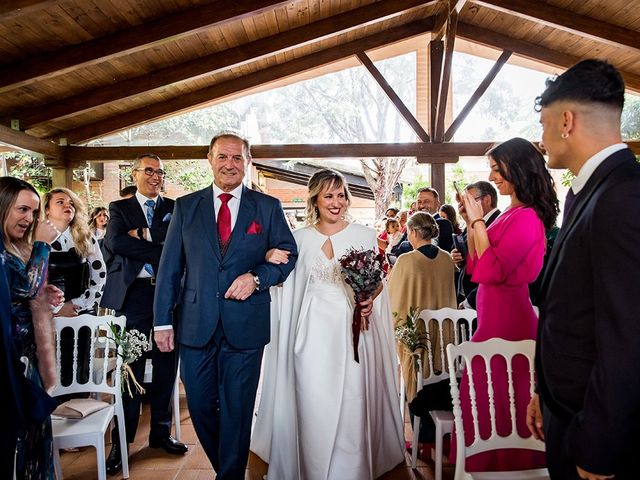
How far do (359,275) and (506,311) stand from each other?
765mm

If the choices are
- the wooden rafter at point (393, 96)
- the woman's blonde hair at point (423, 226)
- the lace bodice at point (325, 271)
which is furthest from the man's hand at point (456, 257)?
the wooden rafter at point (393, 96)

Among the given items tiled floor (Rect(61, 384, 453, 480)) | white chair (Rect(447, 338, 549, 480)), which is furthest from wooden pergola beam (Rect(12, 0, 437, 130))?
white chair (Rect(447, 338, 549, 480))

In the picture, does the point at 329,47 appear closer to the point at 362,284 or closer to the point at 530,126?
the point at 530,126

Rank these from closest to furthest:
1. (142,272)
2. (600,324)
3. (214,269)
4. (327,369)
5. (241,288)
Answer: (600,324), (241,288), (214,269), (327,369), (142,272)

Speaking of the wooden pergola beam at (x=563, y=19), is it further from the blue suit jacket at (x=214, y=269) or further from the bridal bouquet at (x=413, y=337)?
the blue suit jacket at (x=214, y=269)

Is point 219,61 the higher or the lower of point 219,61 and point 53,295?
the higher

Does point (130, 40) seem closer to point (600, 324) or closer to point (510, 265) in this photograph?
point (510, 265)

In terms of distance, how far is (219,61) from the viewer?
A: 23.5 ft

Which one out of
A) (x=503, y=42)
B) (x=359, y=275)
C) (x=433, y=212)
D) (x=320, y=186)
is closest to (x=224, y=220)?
(x=320, y=186)

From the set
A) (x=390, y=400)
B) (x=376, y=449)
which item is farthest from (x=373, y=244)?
(x=376, y=449)

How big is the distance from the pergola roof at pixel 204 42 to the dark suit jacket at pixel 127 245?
171cm

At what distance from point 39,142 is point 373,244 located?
6.75m

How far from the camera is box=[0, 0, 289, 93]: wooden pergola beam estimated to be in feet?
18.1

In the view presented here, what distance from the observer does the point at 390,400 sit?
327 centimetres
